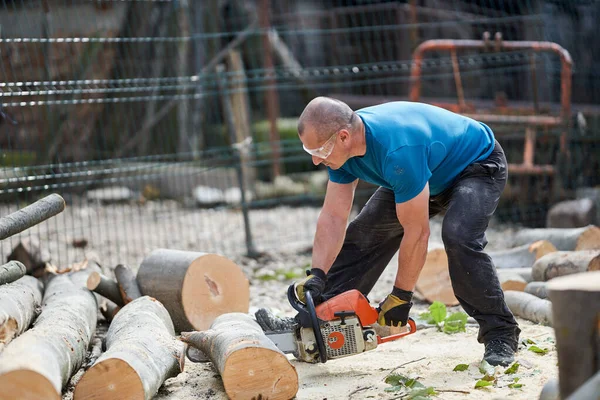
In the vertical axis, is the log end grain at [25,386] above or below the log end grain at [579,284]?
below

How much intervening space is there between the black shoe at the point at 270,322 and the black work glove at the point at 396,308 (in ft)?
1.67

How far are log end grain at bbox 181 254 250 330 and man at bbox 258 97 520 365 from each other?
0.81m

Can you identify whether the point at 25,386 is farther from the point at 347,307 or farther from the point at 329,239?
the point at 329,239

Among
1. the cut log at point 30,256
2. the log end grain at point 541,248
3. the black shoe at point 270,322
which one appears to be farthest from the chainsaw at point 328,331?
the log end grain at point 541,248

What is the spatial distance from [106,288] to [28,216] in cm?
103

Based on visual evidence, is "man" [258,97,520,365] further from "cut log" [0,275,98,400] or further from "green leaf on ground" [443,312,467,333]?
"cut log" [0,275,98,400]

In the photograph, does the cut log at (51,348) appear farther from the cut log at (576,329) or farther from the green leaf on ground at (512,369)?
the green leaf on ground at (512,369)

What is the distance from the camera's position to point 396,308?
3752mm

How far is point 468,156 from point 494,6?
8.60m

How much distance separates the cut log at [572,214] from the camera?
289 inches

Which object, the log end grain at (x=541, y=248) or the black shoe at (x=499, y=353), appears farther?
the log end grain at (x=541, y=248)

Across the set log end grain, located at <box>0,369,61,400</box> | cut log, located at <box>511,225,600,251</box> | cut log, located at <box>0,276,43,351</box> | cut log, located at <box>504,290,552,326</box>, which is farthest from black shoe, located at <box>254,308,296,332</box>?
cut log, located at <box>511,225,600,251</box>

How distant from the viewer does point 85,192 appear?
10.3 metres

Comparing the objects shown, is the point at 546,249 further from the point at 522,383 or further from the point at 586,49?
the point at 586,49
